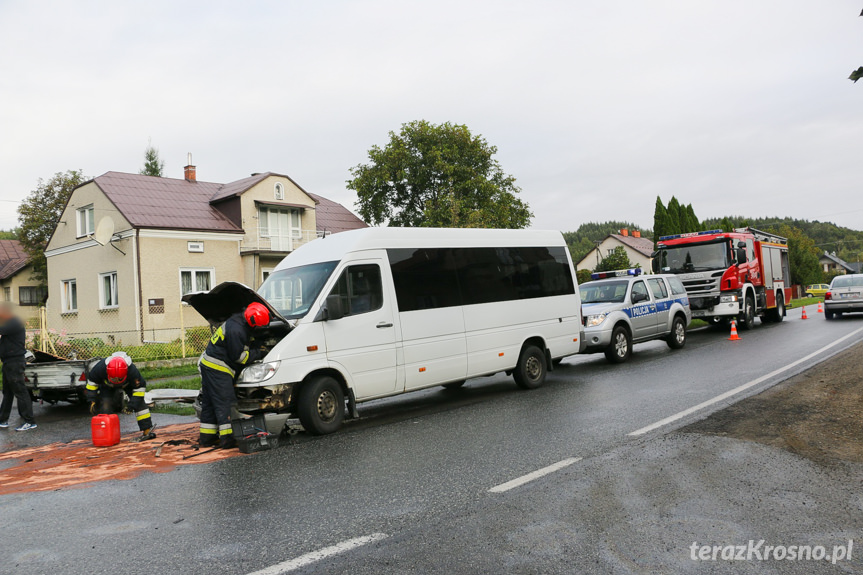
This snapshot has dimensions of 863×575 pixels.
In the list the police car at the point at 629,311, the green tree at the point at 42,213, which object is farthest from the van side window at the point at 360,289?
the green tree at the point at 42,213

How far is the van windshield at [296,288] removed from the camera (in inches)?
321

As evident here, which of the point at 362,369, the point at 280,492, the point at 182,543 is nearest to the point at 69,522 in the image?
the point at 182,543

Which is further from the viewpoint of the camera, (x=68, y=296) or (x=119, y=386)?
(x=68, y=296)

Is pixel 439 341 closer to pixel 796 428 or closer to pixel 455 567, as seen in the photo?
pixel 796 428

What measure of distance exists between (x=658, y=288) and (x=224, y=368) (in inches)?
452

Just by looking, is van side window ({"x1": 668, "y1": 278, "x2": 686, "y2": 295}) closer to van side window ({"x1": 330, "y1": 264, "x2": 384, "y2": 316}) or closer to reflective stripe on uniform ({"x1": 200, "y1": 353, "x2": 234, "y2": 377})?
van side window ({"x1": 330, "y1": 264, "x2": 384, "y2": 316})

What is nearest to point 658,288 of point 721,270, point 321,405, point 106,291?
point 721,270

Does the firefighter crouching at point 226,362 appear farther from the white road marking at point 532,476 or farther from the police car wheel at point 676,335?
the police car wheel at point 676,335

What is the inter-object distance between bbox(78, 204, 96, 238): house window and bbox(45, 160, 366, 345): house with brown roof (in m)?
0.05

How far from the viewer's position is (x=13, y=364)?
9.77 m

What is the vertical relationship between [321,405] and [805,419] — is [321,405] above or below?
above

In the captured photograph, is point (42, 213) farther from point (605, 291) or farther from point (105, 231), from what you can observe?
point (605, 291)

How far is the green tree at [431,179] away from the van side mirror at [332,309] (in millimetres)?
29393

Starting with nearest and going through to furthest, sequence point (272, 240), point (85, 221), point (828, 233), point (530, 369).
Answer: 1. point (530, 369)
2. point (85, 221)
3. point (272, 240)
4. point (828, 233)
